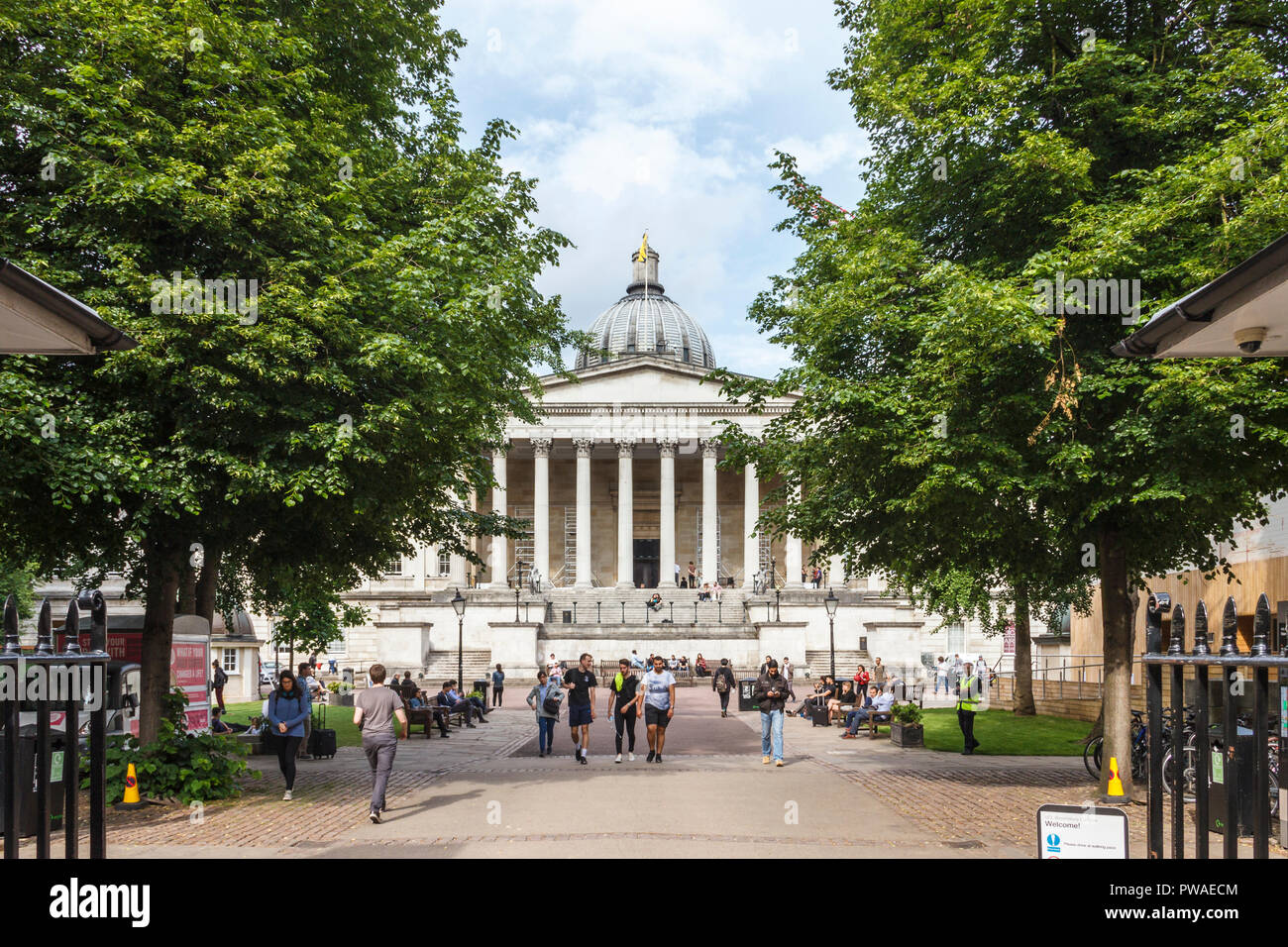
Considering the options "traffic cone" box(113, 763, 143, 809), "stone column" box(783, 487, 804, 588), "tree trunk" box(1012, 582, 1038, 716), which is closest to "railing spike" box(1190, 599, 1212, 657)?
"traffic cone" box(113, 763, 143, 809)

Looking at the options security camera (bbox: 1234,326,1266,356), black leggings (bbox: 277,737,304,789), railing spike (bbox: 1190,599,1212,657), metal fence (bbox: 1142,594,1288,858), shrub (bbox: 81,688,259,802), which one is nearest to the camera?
metal fence (bbox: 1142,594,1288,858)

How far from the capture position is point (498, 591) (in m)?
56.5

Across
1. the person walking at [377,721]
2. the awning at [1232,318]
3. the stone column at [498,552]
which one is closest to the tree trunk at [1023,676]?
the person walking at [377,721]

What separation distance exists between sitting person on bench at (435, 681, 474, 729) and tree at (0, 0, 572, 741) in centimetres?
1100

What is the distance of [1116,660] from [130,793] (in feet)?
41.3

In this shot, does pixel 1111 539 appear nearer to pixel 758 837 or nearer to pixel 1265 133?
pixel 1265 133

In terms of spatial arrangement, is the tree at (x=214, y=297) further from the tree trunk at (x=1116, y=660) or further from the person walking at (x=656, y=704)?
the tree trunk at (x=1116, y=660)

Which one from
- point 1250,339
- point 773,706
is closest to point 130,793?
point 773,706

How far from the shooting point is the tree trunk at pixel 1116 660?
14.3 meters

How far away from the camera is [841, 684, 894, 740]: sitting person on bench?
2509 centimetres

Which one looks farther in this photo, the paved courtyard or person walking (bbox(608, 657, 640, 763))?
person walking (bbox(608, 657, 640, 763))

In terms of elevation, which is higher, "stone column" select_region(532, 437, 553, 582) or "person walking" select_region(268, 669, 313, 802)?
"stone column" select_region(532, 437, 553, 582)

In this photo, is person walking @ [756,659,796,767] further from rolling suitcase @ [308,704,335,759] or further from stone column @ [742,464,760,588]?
stone column @ [742,464,760,588]

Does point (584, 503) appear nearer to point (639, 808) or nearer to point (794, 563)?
point (794, 563)
